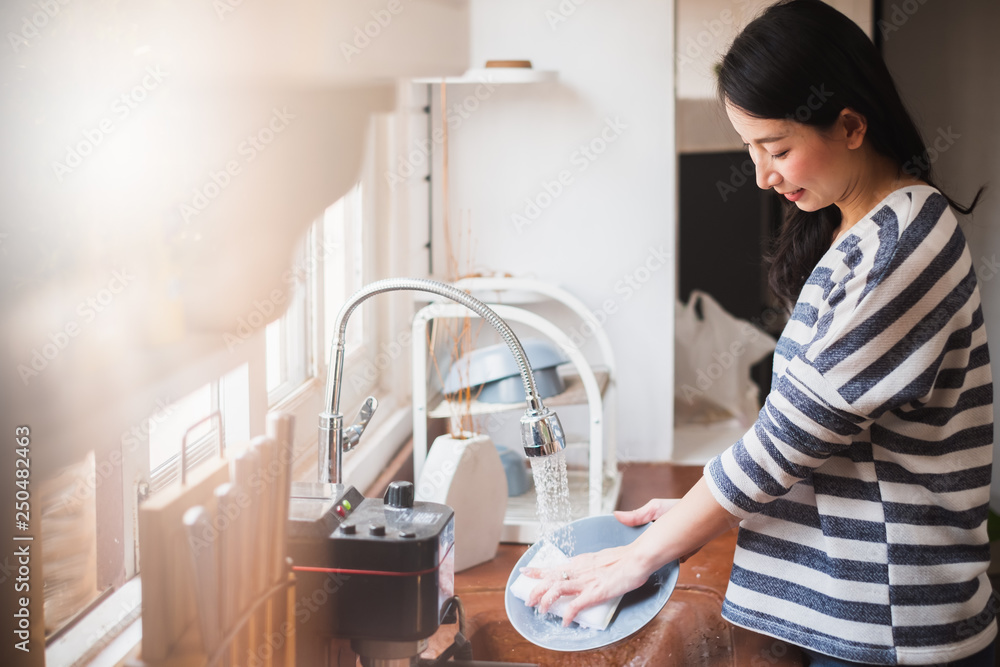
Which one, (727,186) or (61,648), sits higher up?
(727,186)

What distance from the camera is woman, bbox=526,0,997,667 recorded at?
681 mm

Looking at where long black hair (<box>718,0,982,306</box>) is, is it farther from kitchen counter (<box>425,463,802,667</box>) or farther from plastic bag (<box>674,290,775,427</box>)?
plastic bag (<box>674,290,775,427</box>)

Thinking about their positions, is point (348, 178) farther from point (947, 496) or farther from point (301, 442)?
point (947, 496)

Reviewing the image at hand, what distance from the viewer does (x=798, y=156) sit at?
76 cm

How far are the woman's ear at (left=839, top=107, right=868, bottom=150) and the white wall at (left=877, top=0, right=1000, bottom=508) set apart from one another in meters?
1.26

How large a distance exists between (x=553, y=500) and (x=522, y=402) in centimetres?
41

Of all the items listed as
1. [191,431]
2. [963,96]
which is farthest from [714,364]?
[191,431]

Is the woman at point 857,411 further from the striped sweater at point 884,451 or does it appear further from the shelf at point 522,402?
the shelf at point 522,402

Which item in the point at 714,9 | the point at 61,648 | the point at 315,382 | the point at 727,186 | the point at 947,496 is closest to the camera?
the point at 61,648

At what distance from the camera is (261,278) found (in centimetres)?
79

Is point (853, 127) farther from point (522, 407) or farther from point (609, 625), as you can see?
point (522, 407)

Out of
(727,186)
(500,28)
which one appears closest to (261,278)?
(500,28)

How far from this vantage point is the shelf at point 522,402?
4.14 feet

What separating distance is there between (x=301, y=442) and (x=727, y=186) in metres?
2.05
